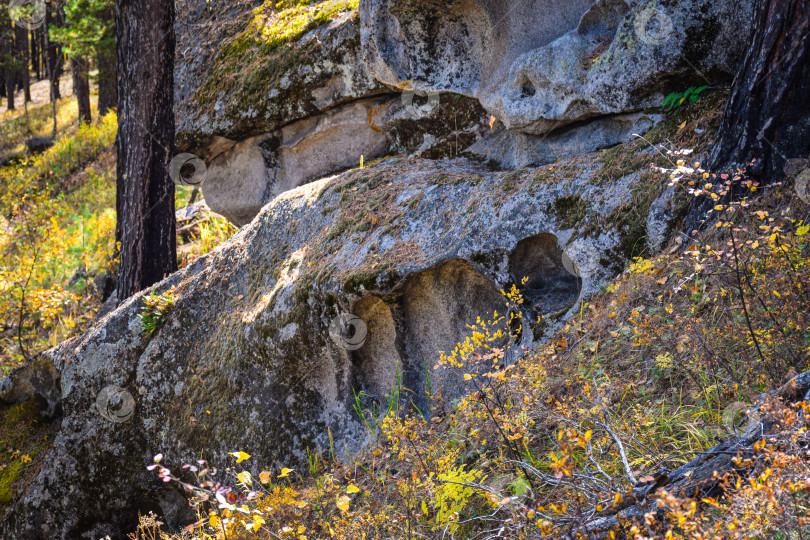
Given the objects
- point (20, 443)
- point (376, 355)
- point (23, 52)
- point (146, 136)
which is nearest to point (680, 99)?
point (376, 355)

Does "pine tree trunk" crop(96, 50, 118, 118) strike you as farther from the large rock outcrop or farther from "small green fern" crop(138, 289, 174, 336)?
"small green fern" crop(138, 289, 174, 336)

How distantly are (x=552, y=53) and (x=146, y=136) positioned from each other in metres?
→ 4.68

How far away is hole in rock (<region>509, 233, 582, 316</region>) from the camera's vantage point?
4.46 metres

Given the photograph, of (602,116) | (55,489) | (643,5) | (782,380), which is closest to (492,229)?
(602,116)

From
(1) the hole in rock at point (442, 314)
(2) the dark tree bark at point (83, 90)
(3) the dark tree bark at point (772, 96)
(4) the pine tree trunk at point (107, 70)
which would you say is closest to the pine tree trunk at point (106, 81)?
(4) the pine tree trunk at point (107, 70)

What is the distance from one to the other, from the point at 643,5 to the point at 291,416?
4101mm

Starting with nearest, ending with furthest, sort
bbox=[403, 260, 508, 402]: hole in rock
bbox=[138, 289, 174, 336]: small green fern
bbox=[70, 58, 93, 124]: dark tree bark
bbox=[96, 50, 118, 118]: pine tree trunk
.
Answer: bbox=[403, 260, 508, 402]: hole in rock → bbox=[138, 289, 174, 336]: small green fern → bbox=[96, 50, 118, 118]: pine tree trunk → bbox=[70, 58, 93, 124]: dark tree bark

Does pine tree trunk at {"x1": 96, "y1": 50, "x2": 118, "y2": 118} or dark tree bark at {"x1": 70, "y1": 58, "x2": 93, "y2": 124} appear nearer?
pine tree trunk at {"x1": 96, "y1": 50, "x2": 118, "y2": 118}

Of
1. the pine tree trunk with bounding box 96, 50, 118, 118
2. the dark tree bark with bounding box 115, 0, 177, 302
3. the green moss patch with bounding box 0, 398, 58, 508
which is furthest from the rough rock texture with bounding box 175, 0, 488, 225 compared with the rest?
the pine tree trunk with bounding box 96, 50, 118, 118

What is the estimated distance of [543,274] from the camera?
4.64m

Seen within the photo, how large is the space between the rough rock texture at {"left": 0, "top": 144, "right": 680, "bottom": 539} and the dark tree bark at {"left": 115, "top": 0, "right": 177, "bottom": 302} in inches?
48.0

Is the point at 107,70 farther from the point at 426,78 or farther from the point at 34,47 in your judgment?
the point at 34,47

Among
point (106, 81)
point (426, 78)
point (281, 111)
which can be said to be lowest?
point (281, 111)

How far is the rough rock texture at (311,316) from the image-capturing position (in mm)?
4535
